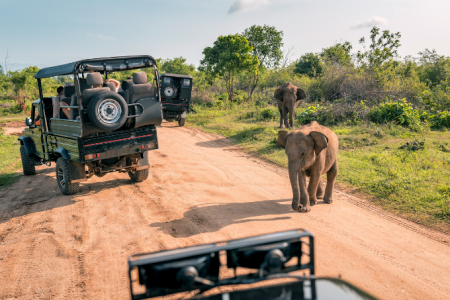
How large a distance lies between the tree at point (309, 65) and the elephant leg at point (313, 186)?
79.6ft

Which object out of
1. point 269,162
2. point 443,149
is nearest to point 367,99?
point 443,149

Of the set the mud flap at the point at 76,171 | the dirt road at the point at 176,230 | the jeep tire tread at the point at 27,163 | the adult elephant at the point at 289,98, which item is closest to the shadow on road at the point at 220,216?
the dirt road at the point at 176,230

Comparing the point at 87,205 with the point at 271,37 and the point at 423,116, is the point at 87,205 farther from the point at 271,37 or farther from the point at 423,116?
the point at 271,37

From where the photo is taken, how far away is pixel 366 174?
332 inches

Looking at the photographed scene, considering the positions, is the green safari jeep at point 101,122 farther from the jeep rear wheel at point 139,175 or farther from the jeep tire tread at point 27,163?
the jeep tire tread at point 27,163

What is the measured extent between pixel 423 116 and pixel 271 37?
575 inches

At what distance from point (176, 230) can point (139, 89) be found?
3.37 meters

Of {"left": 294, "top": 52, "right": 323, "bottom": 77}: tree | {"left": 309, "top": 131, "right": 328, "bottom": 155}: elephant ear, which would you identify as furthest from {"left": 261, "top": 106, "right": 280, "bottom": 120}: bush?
{"left": 294, "top": 52, "right": 323, "bottom": 77}: tree

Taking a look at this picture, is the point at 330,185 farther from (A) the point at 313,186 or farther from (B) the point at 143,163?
(B) the point at 143,163

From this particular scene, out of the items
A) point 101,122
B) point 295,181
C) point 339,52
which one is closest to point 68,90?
point 101,122

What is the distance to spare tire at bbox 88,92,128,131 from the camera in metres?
6.48

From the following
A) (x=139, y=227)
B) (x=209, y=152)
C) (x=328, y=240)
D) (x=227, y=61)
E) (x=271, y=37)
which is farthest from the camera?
(x=271, y=37)

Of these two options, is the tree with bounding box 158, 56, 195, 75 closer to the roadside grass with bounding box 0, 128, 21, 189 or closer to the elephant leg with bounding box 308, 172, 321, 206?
the roadside grass with bounding box 0, 128, 21, 189

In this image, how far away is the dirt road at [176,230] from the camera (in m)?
4.36
